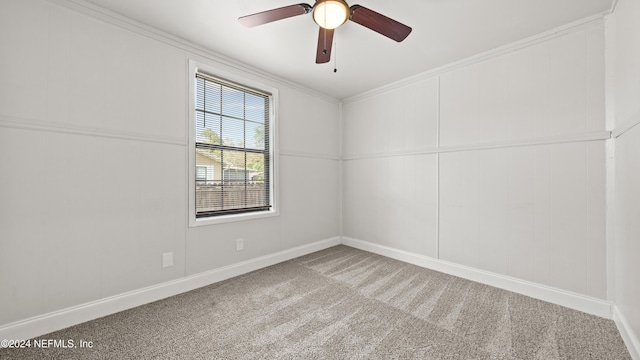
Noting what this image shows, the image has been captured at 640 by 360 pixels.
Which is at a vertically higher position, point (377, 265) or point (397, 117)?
point (397, 117)

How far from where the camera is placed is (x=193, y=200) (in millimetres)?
2627

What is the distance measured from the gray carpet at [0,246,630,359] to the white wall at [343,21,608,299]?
47 cm

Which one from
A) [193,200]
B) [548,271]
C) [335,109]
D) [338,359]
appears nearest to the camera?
[338,359]

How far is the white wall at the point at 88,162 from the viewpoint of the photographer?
5.80ft

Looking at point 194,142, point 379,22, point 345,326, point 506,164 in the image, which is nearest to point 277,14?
point 379,22

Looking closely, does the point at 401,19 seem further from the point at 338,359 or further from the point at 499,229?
the point at 338,359

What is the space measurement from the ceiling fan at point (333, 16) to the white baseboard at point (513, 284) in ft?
8.48

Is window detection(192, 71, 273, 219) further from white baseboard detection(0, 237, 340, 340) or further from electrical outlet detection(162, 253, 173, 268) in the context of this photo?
white baseboard detection(0, 237, 340, 340)

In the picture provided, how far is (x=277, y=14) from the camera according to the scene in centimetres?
172

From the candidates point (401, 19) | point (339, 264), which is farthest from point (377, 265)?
point (401, 19)

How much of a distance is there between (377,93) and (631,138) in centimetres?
268

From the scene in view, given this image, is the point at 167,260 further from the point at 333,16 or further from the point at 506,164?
the point at 506,164

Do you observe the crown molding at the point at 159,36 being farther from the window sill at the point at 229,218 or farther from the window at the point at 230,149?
the window sill at the point at 229,218

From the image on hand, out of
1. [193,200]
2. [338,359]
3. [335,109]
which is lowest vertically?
[338,359]
